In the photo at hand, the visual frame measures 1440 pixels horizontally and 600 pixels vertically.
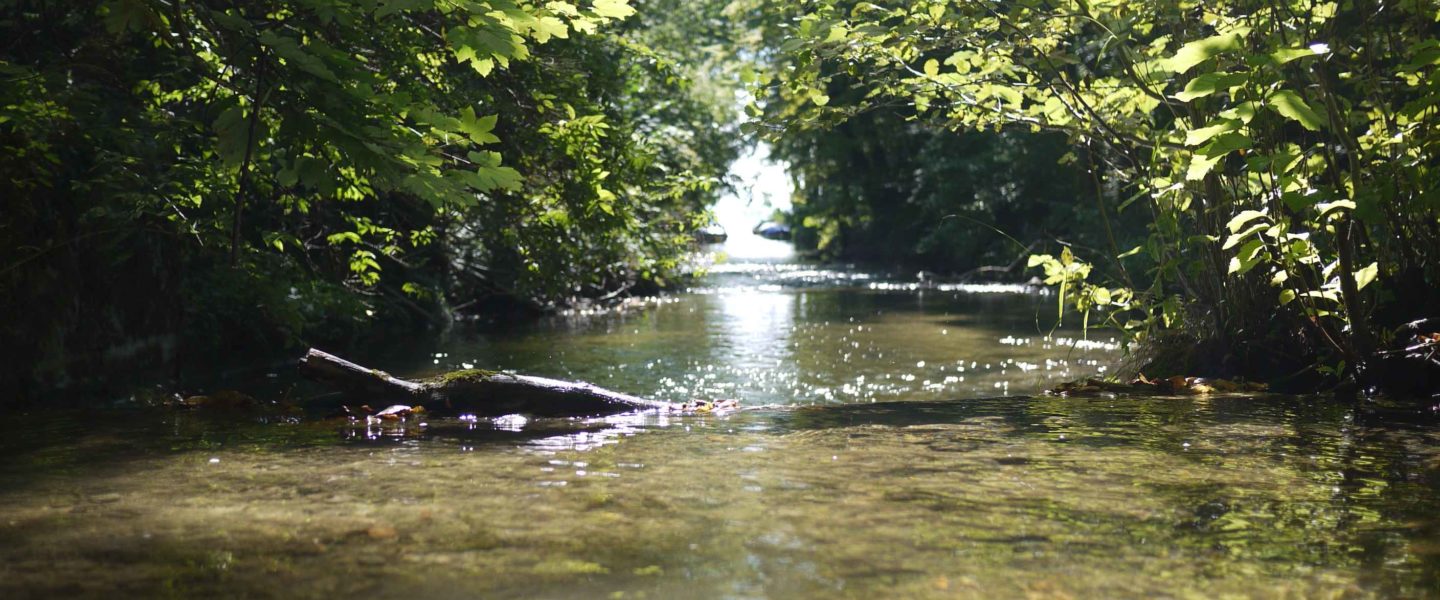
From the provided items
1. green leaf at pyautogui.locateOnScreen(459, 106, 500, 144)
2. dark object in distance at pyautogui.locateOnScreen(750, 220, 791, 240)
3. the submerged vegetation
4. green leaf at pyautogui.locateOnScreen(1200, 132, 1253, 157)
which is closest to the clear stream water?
the submerged vegetation

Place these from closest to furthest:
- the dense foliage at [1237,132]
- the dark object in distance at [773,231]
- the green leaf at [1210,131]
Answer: the green leaf at [1210,131]
the dense foliage at [1237,132]
the dark object in distance at [773,231]

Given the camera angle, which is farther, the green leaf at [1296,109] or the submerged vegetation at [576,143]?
the submerged vegetation at [576,143]

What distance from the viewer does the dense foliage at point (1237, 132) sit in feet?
Answer: 20.0

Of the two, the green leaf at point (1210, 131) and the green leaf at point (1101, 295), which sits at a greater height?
the green leaf at point (1210, 131)

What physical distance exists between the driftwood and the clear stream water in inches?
15.6

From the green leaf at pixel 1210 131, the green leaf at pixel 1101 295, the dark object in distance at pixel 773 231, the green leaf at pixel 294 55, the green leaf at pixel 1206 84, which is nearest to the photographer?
the green leaf at pixel 1206 84

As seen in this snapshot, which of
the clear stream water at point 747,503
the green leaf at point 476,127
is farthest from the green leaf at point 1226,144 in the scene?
the green leaf at point 476,127

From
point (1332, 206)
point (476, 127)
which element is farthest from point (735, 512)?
point (1332, 206)

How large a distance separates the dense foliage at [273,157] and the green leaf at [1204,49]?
2.68 m

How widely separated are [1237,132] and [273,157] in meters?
8.19

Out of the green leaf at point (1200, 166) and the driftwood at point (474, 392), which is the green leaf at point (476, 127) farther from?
the green leaf at point (1200, 166)

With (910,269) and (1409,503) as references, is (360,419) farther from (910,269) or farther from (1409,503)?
(910,269)

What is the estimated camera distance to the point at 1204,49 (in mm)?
5113

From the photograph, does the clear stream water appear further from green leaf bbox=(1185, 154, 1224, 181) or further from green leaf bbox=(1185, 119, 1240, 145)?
green leaf bbox=(1185, 119, 1240, 145)
